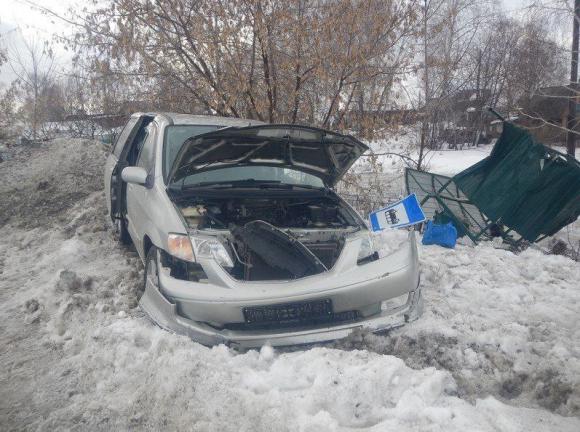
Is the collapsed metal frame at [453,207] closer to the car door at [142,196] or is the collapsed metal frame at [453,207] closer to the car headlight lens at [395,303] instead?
the car headlight lens at [395,303]

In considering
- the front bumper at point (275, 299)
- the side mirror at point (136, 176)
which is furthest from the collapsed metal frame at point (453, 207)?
the side mirror at point (136, 176)

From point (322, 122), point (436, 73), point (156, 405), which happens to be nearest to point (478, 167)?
point (322, 122)

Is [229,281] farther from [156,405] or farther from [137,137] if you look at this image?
[137,137]

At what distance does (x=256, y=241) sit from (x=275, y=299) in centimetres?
74

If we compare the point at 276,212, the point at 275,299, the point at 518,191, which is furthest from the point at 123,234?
the point at 518,191

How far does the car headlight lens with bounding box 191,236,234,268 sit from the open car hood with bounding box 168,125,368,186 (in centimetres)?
83

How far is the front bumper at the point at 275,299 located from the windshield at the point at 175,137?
4.48 ft

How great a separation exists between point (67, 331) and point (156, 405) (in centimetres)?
148

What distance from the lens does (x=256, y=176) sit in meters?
4.64

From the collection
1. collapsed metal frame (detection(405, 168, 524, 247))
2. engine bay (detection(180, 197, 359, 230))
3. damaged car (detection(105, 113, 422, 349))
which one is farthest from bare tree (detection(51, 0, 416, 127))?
engine bay (detection(180, 197, 359, 230))

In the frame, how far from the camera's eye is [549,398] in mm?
2703

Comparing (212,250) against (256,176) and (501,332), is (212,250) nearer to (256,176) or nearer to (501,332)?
(256,176)

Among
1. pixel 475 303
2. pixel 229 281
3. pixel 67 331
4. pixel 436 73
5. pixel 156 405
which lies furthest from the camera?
pixel 436 73

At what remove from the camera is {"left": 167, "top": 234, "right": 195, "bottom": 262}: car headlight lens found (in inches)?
128
